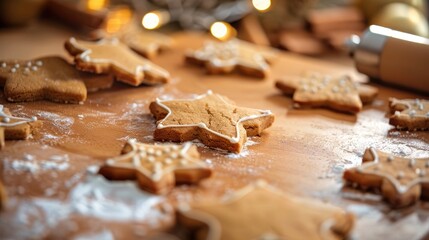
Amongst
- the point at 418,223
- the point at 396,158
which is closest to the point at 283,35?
the point at 396,158

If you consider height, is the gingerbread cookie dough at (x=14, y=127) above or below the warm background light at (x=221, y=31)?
below

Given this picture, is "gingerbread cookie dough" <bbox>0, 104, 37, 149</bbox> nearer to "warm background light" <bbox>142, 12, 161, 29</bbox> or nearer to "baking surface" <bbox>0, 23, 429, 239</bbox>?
"baking surface" <bbox>0, 23, 429, 239</bbox>

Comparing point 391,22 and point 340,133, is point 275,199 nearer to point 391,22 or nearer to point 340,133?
point 340,133

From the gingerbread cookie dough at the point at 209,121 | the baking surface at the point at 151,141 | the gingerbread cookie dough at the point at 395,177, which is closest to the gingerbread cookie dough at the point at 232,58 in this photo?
the baking surface at the point at 151,141

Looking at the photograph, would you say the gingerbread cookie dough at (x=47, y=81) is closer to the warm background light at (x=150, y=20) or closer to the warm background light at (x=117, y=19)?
the warm background light at (x=117, y=19)

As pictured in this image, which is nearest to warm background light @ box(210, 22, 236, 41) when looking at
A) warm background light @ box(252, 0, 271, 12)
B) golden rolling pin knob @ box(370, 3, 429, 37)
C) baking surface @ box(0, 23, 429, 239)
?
warm background light @ box(252, 0, 271, 12)

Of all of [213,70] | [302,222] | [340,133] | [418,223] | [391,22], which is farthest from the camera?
[391,22]

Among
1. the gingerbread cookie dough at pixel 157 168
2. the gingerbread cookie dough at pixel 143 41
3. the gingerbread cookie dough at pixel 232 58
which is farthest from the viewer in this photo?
the gingerbread cookie dough at pixel 143 41
